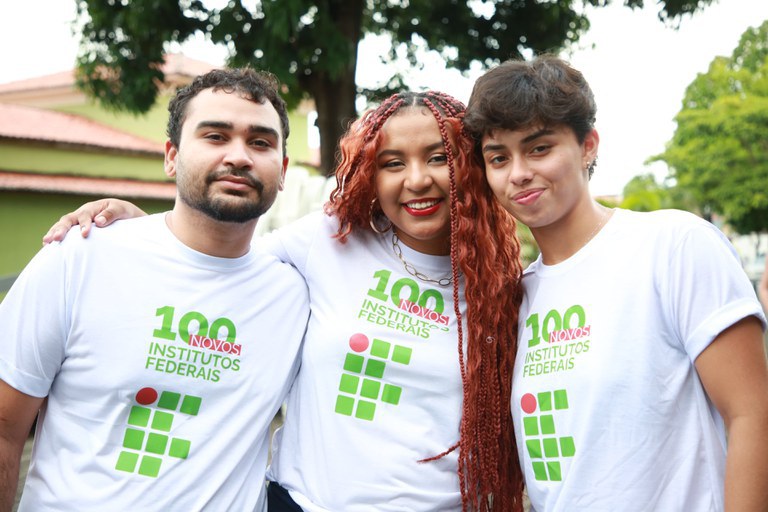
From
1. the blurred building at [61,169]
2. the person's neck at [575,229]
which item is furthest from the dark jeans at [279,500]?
the blurred building at [61,169]

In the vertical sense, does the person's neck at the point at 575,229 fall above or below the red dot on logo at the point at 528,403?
above

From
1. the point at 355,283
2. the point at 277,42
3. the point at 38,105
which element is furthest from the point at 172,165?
the point at 38,105

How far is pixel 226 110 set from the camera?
8.05 feet

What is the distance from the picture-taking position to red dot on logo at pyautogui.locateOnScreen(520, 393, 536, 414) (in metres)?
2.17

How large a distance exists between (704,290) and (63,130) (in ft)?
48.8

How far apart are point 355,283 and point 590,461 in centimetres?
94

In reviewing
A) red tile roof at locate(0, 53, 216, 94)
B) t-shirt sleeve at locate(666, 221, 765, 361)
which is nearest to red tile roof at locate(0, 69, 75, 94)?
red tile roof at locate(0, 53, 216, 94)

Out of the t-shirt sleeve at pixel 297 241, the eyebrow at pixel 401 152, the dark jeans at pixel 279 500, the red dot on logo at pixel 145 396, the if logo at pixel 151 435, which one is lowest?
the dark jeans at pixel 279 500

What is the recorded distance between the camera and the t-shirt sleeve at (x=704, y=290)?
1865mm

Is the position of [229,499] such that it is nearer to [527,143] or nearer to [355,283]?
[355,283]

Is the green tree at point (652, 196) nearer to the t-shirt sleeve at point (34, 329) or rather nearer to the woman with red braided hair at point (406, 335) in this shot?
the woman with red braided hair at point (406, 335)

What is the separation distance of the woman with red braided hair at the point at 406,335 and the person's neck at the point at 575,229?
9.8 inches

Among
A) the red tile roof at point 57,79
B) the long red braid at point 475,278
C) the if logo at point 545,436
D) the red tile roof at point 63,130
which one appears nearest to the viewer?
the if logo at point 545,436

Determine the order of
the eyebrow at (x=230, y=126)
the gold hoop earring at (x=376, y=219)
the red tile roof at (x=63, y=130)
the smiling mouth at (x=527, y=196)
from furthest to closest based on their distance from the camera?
1. the red tile roof at (x=63, y=130)
2. the gold hoop earring at (x=376, y=219)
3. the eyebrow at (x=230, y=126)
4. the smiling mouth at (x=527, y=196)
